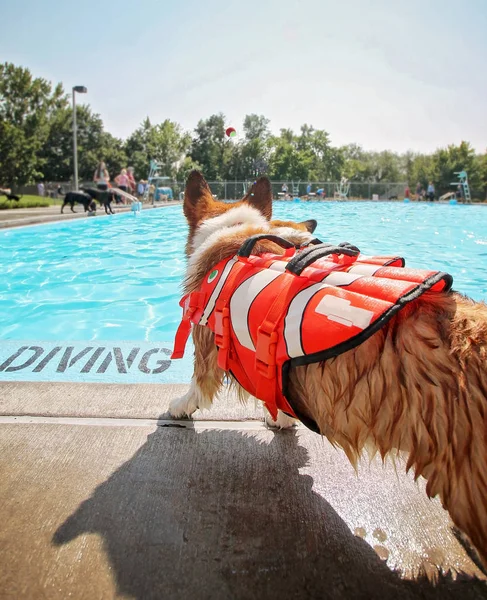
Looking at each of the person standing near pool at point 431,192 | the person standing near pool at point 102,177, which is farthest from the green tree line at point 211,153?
the person standing near pool at point 102,177

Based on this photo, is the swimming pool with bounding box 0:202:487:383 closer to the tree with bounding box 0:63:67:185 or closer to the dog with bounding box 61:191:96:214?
the dog with bounding box 61:191:96:214

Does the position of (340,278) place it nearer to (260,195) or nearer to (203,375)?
(203,375)

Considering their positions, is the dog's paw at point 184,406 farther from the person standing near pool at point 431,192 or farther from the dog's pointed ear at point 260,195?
the person standing near pool at point 431,192

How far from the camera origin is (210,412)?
9.13 ft

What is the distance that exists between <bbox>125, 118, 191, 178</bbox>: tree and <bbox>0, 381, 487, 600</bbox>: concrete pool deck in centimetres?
6064

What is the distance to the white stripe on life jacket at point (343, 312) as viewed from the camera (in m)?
1.32

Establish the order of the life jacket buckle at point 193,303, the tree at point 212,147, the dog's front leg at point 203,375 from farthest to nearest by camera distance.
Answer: the tree at point 212,147 → the dog's front leg at point 203,375 → the life jacket buckle at point 193,303

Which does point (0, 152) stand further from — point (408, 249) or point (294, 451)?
point (294, 451)

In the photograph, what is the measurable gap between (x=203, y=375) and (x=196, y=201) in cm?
118

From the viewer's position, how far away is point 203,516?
1869mm

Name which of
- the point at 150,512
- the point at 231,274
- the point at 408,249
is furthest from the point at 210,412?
the point at 408,249

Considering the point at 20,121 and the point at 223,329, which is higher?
the point at 20,121

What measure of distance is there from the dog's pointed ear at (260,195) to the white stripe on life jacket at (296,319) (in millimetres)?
1582

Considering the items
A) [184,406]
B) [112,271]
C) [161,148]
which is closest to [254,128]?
[161,148]
